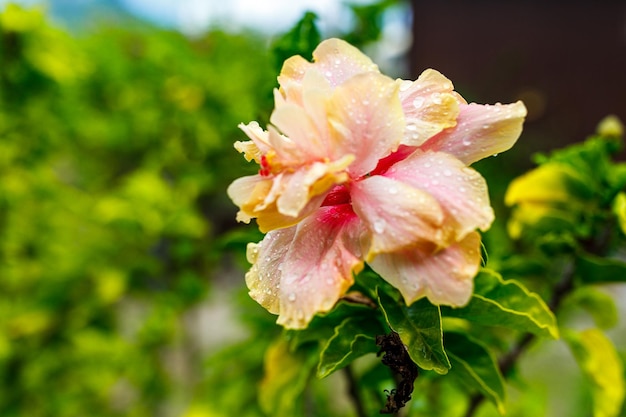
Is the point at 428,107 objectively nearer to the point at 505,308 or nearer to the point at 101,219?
the point at 505,308

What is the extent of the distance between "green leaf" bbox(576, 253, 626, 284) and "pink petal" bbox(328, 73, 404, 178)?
0.39 metres

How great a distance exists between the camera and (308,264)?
1.34 ft

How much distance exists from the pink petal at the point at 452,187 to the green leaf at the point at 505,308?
125 millimetres

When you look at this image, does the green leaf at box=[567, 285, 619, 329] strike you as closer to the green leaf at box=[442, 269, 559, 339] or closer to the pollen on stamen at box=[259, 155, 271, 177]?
the green leaf at box=[442, 269, 559, 339]

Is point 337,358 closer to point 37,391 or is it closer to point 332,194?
point 332,194

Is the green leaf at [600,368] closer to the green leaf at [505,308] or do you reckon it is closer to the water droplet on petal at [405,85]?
the green leaf at [505,308]

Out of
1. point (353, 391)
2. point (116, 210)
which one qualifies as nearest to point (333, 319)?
point (353, 391)

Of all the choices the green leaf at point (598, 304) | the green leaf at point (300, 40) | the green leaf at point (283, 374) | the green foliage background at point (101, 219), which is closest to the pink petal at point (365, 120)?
the green leaf at point (300, 40)

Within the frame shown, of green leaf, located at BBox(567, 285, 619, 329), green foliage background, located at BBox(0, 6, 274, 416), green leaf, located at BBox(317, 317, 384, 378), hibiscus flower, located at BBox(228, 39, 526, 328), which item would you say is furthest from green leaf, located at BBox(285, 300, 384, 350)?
green foliage background, located at BBox(0, 6, 274, 416)

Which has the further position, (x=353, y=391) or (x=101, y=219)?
(x=101, y=219)

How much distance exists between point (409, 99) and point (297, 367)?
14.9 inches

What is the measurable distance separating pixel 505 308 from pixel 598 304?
0.36 m

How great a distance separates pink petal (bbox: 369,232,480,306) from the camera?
383 millimetres

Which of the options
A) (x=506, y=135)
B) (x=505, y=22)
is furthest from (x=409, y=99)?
(x=505, y=22)
